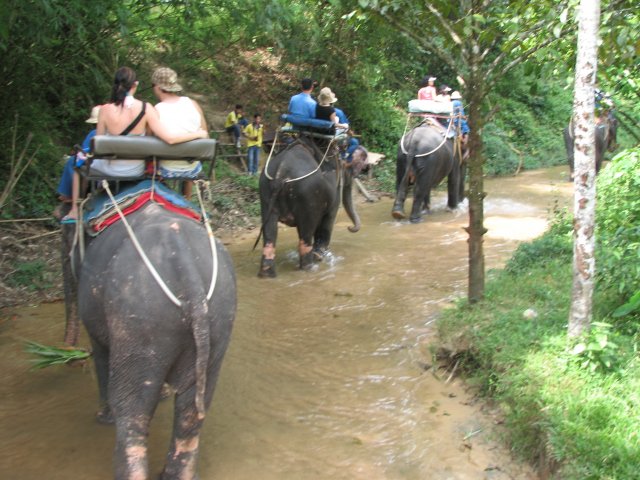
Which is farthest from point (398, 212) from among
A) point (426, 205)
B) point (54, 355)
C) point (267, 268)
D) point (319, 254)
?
point (54, 355)

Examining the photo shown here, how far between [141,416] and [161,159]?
163 cm

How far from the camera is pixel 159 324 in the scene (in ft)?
10.3

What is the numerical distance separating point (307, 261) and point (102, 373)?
13.4ft

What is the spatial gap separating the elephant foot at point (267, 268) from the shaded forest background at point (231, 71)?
9.62 ft

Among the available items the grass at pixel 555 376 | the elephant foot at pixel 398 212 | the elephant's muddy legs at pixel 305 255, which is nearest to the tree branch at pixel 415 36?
→ the grass at pixel 555 376

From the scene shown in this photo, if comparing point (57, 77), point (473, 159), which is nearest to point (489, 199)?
point (473, 159)

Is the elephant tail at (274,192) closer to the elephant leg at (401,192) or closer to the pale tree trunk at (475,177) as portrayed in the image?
the pale tree trunk at (475,177)

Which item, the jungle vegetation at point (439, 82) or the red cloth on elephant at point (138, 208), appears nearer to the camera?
the red cloth on elephant at point (138, 208)

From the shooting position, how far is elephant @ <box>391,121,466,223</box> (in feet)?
33.3

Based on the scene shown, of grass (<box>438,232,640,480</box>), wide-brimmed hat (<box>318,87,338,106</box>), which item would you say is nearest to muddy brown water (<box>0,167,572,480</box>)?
grass (<box>438,232,640,480</box>)

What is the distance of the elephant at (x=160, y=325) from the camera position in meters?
3.17

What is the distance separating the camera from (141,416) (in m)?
3.21

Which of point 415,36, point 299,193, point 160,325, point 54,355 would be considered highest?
point 415,36

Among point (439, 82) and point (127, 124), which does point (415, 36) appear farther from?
point (439, 82)
